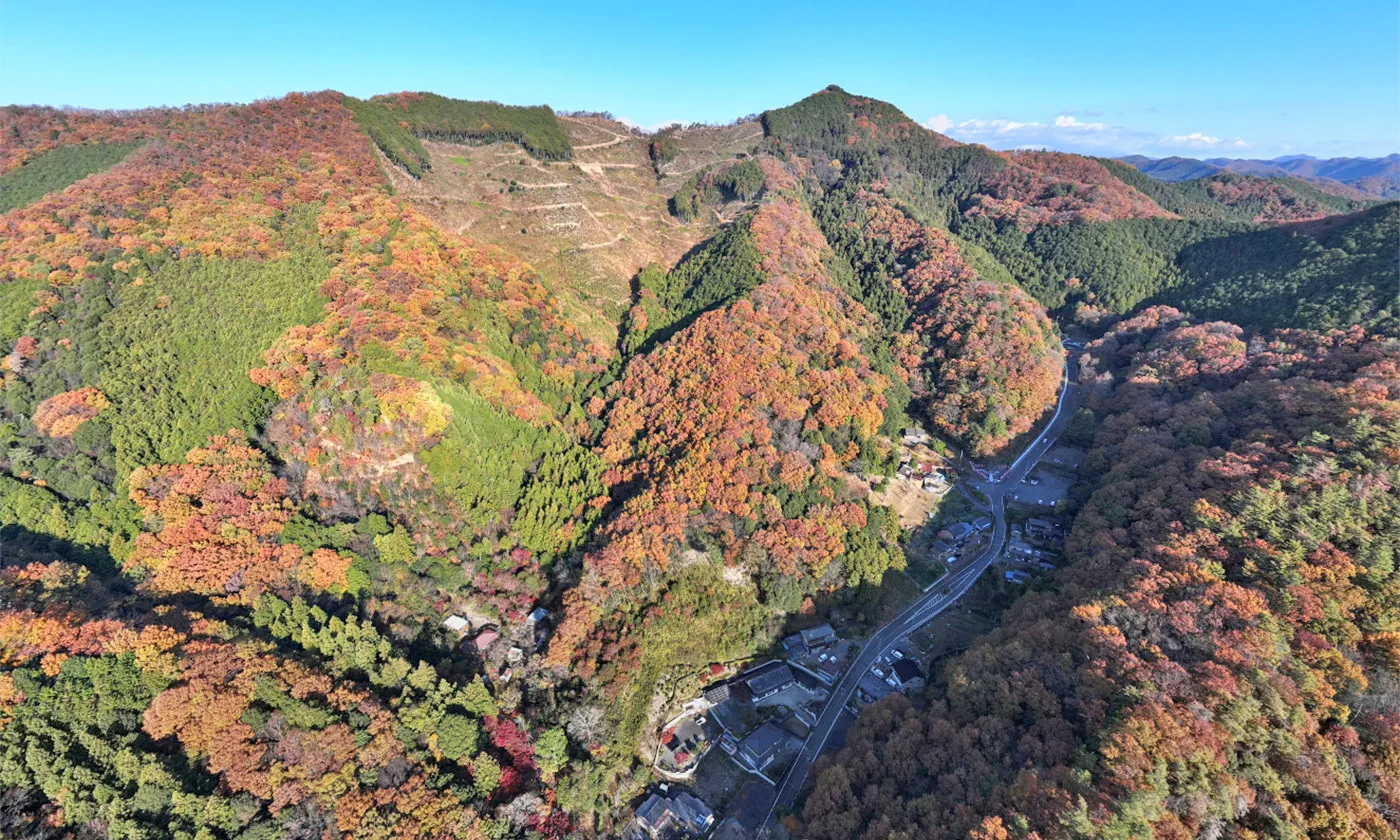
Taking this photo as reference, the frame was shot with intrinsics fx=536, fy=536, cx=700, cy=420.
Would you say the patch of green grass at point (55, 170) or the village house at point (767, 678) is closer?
the village house at point (767, 678)

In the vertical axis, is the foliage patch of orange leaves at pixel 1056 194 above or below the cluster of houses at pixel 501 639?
above

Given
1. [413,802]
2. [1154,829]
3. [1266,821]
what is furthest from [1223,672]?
[413,802]

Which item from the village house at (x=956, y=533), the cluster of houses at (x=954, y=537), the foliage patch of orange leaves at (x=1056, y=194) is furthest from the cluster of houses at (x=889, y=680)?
the foliage patch of orange leaves at (x=1056, y=194)

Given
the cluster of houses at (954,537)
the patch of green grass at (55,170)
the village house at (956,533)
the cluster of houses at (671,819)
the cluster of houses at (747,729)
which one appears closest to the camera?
the cluster of houses at (671,819)

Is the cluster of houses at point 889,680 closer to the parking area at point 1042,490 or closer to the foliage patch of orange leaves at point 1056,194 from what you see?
the parking area at point 1042,490

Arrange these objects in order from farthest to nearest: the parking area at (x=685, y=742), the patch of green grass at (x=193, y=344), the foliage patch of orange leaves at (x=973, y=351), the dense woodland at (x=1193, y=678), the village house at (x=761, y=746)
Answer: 1. the foliage patch of orange leaves at (x=973, y=351)
2. the patch of green grass at (x=193, y=344)
3. the parking area at (x=685, y=742)
4. the village house at (x=761, y=746)
5. the dense woodland at (x=1193, y=678)

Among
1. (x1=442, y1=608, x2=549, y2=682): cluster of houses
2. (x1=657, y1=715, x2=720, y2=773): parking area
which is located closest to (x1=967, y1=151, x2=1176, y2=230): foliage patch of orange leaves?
(x1=657, y1=715, x2=720, y2=773): parking area

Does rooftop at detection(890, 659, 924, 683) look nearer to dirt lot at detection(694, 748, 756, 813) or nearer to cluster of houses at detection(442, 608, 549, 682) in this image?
dirt lot at detection(694, 748, 756, 813)
